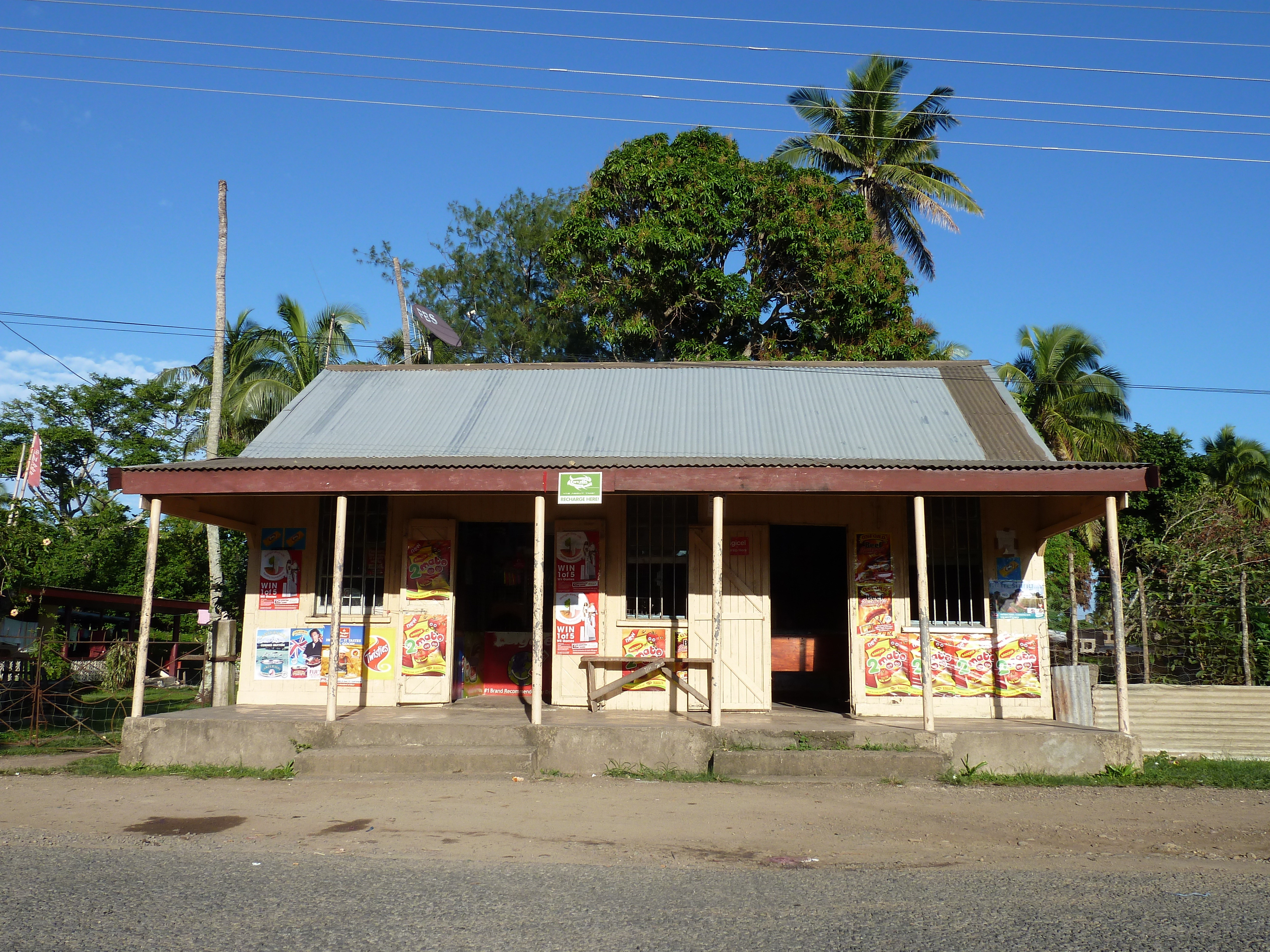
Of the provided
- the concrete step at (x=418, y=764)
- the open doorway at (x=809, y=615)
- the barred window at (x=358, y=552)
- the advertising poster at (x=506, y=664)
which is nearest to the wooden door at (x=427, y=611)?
the barred window at (x=358, y=552)

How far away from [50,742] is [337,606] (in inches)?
200

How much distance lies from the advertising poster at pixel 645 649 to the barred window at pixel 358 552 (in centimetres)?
308

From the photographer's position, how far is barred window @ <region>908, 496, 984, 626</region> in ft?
36.8

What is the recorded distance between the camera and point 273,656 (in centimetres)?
1159

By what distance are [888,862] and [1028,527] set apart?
6062 millimetres

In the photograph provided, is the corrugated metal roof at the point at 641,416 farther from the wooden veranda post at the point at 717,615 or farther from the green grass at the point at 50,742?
the green grass at the point at 50,742

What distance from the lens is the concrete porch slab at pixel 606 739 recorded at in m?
9.62

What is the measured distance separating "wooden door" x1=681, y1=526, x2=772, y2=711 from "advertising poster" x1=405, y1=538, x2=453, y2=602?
3026mm

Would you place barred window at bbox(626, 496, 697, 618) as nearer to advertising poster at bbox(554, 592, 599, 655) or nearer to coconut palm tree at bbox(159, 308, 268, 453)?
advertising poster at bbox(554, 592, 599, 655)

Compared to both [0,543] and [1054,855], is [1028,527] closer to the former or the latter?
[1054,855]

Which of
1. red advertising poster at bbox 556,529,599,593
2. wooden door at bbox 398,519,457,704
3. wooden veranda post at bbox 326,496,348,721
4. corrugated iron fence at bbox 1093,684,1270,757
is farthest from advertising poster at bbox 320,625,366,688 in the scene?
corrugated iron fence at bbox 1093,684,1270,757

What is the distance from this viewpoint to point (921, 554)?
32.4ft

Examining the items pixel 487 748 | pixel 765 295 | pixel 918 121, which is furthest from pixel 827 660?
pixel 918 121

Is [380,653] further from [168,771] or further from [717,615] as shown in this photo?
[717,615]
